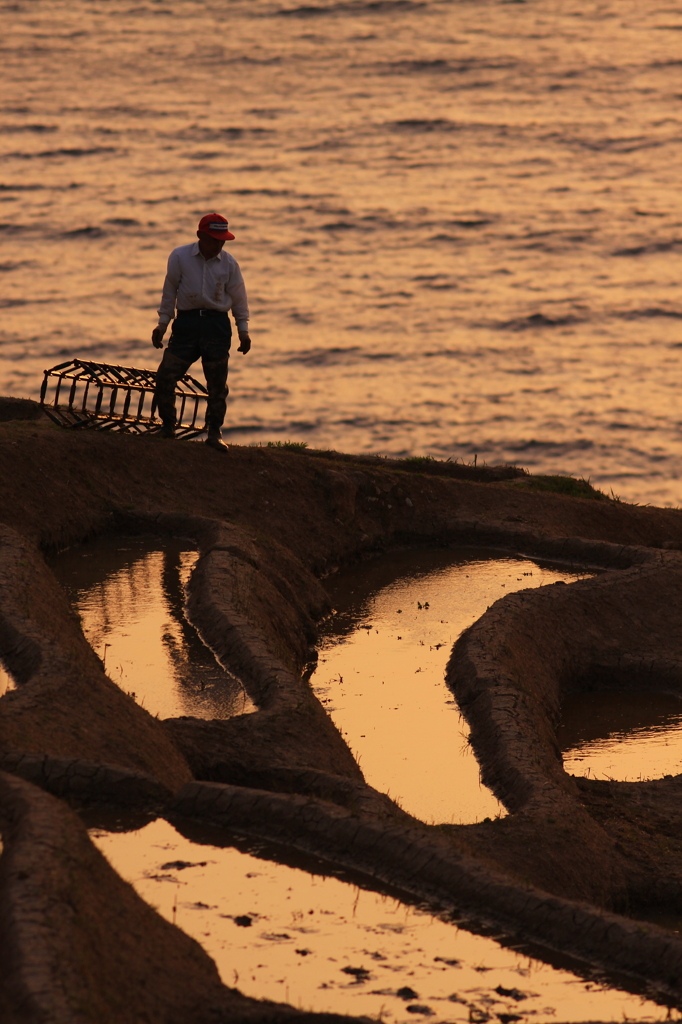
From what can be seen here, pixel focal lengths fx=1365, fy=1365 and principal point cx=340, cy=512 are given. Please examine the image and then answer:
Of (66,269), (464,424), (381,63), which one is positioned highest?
(381,63)

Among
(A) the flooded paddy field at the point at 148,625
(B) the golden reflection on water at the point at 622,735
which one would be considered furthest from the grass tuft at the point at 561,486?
(A) the flooded paddy field at the point at 148,625

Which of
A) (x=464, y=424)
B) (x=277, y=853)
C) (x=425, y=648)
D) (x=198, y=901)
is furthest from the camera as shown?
(x=464, y=424)

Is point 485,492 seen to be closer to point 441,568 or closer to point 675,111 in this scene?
point 441,568

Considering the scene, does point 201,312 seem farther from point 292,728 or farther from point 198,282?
point 292,728

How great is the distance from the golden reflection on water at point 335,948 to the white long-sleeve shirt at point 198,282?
24.6ft

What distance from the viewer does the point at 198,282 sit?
14352mm

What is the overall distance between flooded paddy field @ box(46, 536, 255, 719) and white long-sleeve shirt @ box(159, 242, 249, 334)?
8.29 ft

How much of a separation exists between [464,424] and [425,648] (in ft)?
112

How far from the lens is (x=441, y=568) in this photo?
15.8m

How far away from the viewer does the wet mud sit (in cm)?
666

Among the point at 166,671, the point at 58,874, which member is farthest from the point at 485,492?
the point at 58,874

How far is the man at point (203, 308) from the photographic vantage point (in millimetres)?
14219

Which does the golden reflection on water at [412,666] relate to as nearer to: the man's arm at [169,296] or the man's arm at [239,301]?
the man's arm at [239,301]

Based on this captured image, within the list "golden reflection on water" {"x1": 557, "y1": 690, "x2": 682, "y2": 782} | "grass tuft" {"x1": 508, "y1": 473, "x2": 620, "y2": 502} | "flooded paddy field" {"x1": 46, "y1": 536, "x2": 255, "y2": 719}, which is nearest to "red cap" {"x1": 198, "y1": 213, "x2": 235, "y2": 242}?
"flooded paddy field" {"x1": 46, "y1": 536, "x2": 255, "y2": 719}
